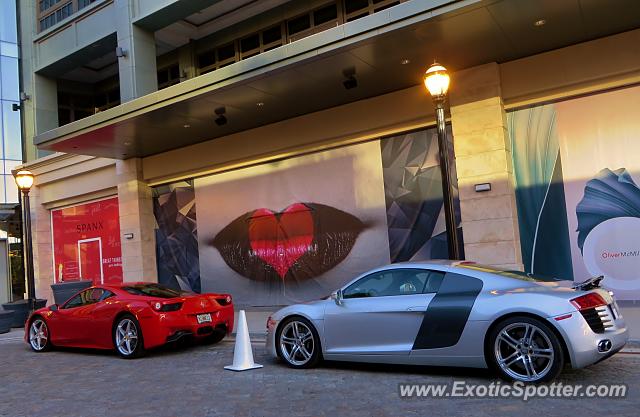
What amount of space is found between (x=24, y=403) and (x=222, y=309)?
149 inches

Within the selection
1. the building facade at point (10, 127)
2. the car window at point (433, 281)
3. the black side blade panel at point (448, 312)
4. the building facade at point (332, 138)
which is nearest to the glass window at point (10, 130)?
the building facade at point (10, 127)

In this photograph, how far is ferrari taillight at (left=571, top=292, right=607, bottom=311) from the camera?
18.8 feet

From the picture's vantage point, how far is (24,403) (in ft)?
21.8

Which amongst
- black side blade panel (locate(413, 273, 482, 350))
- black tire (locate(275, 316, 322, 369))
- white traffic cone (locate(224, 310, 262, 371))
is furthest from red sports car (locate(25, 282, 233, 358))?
black side blade panel (locate(413, 273, 482, 350))

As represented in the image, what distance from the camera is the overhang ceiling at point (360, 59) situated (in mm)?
9500

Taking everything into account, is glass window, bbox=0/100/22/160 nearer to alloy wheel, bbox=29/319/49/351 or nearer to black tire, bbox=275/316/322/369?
alloy wheel, bbox=29/319/49/351

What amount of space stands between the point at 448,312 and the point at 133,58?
13.8 metres

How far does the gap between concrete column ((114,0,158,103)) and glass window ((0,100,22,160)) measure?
1028cm

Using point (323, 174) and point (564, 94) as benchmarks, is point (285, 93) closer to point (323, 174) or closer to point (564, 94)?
point (323, 174)

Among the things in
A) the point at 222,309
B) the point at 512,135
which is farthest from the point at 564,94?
the point at 222,309

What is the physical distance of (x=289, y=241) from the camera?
15.6 meters

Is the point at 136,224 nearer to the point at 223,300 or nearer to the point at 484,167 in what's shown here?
the point at 223,300

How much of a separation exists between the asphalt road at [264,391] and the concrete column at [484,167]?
186 inches

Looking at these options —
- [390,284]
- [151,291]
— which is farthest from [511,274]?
[151,291]
